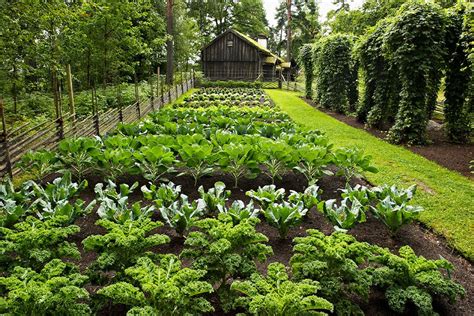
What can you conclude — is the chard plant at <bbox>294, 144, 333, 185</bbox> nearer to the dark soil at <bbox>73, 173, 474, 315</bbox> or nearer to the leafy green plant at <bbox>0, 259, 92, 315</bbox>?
the dark soil at <bbox>73, 173, 474, 315</bbox>

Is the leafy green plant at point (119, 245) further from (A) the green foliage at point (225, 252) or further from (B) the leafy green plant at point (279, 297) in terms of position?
(B) the leafy green plant at point (279, 297)

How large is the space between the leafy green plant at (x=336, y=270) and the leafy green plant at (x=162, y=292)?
92cm

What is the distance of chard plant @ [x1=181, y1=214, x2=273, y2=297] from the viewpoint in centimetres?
287

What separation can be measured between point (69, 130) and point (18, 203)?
4.35 metres

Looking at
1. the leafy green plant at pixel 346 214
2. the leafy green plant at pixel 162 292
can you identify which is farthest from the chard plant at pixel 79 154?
the leafy green plant at pixel 346 214

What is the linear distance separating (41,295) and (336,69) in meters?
16.4

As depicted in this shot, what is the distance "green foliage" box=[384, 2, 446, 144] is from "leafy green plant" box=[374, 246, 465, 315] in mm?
7679

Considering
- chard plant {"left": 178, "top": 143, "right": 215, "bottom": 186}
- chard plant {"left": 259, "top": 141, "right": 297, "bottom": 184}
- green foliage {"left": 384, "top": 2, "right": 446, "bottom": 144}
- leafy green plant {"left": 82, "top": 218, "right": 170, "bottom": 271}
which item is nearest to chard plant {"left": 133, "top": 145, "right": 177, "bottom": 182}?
chard plant {"left": 178, "top": 143, "right": 215, "bottom": 186}

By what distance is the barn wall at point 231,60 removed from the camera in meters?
33.7

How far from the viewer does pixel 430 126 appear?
1238 cm

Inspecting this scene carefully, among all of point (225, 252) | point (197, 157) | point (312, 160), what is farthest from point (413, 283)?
point (197, 157)

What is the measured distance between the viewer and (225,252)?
299 centimetres

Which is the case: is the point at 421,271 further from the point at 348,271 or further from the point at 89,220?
Result: the point at 89,220

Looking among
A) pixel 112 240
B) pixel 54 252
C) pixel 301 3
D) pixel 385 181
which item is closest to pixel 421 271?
pixel 112 240
